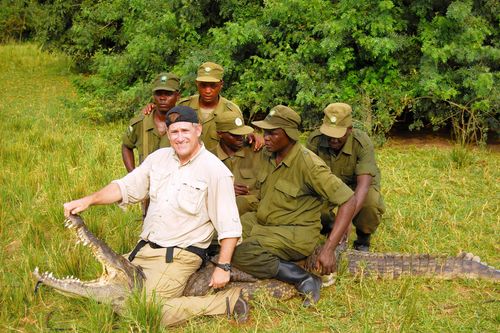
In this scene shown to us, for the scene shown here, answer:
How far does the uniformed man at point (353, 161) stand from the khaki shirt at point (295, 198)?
55cm

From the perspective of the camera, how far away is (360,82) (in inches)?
347

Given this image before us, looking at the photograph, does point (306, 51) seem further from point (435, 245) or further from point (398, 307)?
point (398, 307)

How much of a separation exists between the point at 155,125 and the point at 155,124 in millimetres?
12

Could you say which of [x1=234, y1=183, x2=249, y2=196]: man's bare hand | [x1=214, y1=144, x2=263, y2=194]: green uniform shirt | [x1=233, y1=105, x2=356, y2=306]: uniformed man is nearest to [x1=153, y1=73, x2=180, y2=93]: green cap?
[x1=214, y1=144, x2=263, y2=194]: green uniform shirt

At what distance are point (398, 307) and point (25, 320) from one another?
2.51 meters

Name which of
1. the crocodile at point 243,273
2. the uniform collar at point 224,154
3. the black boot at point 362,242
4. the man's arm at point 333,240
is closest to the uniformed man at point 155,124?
the uniform collar at point 224,154

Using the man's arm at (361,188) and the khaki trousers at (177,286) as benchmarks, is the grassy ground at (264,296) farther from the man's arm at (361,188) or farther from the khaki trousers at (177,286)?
the man's arm at (361,188)

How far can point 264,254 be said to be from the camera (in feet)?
14.7

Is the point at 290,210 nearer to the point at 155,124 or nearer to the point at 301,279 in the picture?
the point at 301,279

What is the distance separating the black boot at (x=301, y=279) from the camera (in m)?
4.43

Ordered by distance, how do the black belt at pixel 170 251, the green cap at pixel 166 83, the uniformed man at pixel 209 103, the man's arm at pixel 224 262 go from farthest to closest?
the uniformed man at pixel 209 103 < the green cap at pixel 166 83 < the black belt at pixel 170 251 < the man's arm at pixel 224 262

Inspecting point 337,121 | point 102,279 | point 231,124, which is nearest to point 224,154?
point 231,124

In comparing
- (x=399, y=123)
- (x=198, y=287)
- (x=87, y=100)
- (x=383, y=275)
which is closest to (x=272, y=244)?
(x=198, y=287)

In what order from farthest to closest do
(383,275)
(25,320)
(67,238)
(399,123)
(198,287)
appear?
(399,123) < (67,238) < (383,275) < (198,287) < (25,320)
